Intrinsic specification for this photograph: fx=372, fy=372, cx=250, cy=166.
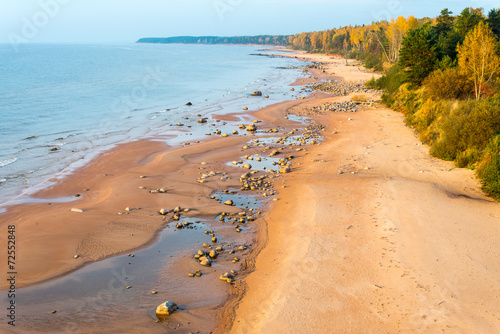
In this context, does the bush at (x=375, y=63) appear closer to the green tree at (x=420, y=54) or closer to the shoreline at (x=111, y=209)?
the green tree at (x=420, y=54)

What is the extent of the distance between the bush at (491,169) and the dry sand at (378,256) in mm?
542

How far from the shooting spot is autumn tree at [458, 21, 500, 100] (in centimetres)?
2552

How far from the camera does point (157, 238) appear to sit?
14984 mm

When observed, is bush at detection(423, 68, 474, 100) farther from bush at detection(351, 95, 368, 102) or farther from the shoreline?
bush at detection(351, 95, 368, 102)

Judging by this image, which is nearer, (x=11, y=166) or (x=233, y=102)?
(x=11, y=166)

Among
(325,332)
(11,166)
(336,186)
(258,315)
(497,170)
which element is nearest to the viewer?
(325,332)

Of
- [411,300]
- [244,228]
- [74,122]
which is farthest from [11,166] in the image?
[411,300]

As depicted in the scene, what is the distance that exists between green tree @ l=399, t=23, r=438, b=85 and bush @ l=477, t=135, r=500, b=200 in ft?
48.1

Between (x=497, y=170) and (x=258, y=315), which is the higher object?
(x=497, y=170)

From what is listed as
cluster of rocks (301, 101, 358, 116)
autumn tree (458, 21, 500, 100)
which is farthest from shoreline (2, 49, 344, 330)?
autumn tree (458, 21, 500, 100)

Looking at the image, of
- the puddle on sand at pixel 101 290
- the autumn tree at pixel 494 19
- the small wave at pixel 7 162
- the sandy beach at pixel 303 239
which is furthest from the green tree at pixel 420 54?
the small wave at pixel 7 162

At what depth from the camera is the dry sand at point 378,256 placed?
1011 centimetres

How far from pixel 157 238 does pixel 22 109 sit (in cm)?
3679

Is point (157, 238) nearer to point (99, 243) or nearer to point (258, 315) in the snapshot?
point (99, 243)
